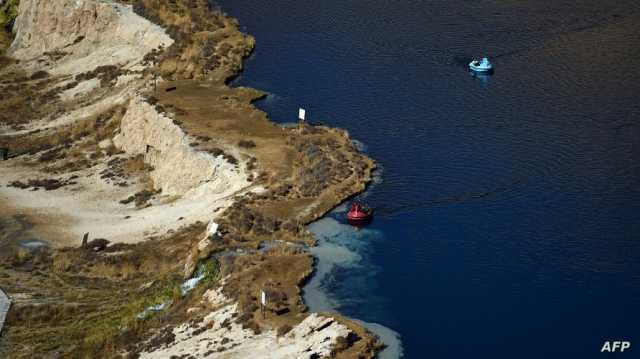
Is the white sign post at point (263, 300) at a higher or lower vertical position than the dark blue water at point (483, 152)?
lower

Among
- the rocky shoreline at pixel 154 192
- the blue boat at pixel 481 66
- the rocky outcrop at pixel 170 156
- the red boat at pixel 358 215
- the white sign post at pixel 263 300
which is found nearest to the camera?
the white sign post at pixel 263 300

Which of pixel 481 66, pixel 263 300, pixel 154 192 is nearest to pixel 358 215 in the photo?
pixel 263 300

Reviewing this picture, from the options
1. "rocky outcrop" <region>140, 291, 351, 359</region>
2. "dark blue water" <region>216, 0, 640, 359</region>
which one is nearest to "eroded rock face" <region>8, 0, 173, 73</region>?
"dark blue water" <region>216, 0, 640, 359</region>

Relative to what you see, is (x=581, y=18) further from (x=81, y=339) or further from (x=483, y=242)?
(x=81, y=339)

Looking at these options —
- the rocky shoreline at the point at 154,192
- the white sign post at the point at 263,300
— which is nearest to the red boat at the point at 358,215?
the rocky shoreline at the point at 154,192

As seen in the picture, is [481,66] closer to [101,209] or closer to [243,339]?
[101,209]

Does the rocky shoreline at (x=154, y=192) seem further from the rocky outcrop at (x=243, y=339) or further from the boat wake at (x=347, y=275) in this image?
the boat wake at (x=347, y=275)

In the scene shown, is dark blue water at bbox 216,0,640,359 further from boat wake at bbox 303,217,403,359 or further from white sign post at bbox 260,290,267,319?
white sign post at bbox 260,290,267,319
